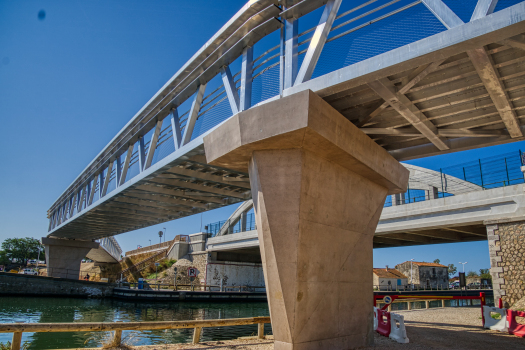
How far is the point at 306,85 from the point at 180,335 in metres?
11.5

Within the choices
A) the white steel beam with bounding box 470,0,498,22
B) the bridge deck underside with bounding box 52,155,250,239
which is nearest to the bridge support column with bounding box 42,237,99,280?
the bridge deck underside with bounding box 52,155,250,239

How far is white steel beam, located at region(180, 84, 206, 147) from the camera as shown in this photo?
13.6 metres

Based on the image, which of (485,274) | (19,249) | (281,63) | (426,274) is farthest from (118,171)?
(485,274)

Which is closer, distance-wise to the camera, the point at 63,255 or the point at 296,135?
the point at 296,135

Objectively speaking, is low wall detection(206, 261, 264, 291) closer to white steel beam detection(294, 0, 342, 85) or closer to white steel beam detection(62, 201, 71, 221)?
white steel beam detection(62, 201, 71, 221)

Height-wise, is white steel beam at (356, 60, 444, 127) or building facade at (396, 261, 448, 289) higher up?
white steel beam at (356, 60, 444, 127)

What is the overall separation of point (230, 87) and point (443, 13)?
6876 millimetres

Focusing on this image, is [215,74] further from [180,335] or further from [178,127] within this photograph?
[180,335]

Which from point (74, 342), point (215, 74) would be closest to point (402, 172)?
point (215, 74)

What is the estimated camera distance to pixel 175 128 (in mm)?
15188

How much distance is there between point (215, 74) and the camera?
13.3 metres

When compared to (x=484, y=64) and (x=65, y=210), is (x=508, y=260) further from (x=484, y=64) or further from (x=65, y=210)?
(x=65, y=210)

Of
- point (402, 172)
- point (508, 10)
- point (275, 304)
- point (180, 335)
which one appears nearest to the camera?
point (508, 10)

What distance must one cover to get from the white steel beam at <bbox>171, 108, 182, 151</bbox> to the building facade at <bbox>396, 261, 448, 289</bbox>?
67618mm
